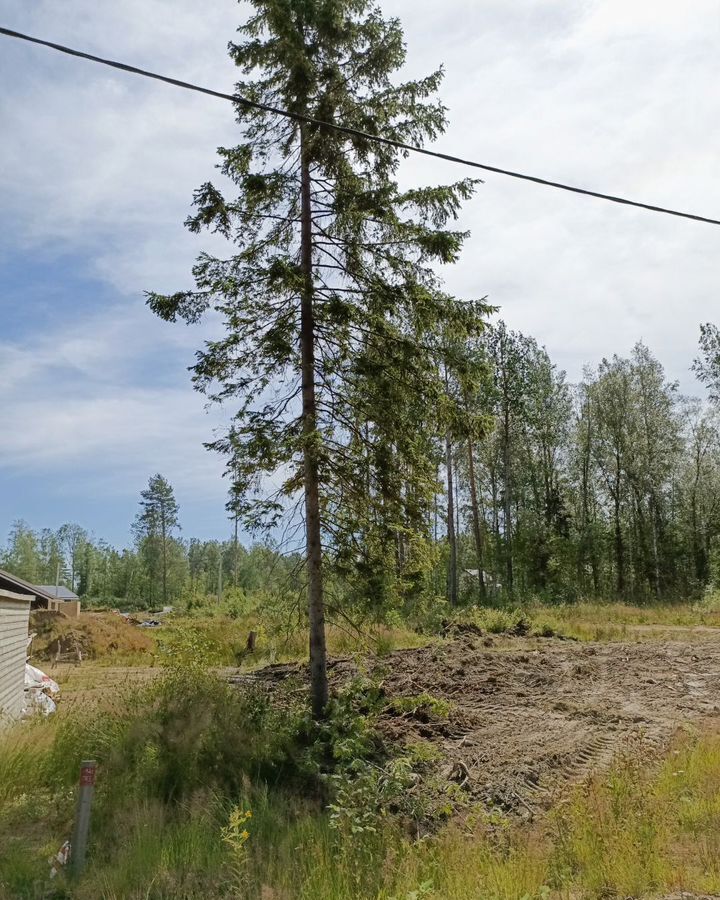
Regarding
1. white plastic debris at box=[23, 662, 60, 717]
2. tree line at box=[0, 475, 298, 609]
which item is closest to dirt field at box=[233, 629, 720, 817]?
white plastic debris at box=[23, 662, 60, 717]

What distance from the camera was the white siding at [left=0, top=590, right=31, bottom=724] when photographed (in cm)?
1237

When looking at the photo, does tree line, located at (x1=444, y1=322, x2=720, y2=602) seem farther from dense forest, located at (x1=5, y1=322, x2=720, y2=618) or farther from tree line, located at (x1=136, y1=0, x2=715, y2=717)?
tree line, located at (x1=136, y1=0, x2=715, y2=717)

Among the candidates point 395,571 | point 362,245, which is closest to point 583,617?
point 395,571

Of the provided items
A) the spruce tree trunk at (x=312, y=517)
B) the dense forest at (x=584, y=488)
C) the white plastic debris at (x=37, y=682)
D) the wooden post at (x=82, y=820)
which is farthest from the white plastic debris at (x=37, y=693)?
the dense forest at (x=584, y=488)

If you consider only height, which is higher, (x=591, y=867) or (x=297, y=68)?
(x=297, y=68)

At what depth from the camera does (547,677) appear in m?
13.2

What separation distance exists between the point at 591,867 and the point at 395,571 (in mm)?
5583

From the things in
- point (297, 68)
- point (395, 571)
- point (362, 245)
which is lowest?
point (395, 571)

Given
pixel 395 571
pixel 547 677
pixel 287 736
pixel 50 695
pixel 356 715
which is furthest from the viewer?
pixel 50 695

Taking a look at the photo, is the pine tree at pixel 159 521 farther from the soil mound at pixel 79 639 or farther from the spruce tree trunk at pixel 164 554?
the soil mound at pixel 79 639

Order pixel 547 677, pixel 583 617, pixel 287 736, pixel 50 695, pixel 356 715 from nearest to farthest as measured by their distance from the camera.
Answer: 1. pixel 287 736
2. pixel 356 715
3. pixel 547 677
4. pixel 50 695
5. pixel 583 617

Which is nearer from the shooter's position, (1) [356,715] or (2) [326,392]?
(1) [356,715]

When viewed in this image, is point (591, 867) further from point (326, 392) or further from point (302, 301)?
point (302, 301)

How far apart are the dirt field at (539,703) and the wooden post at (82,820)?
3.92m
